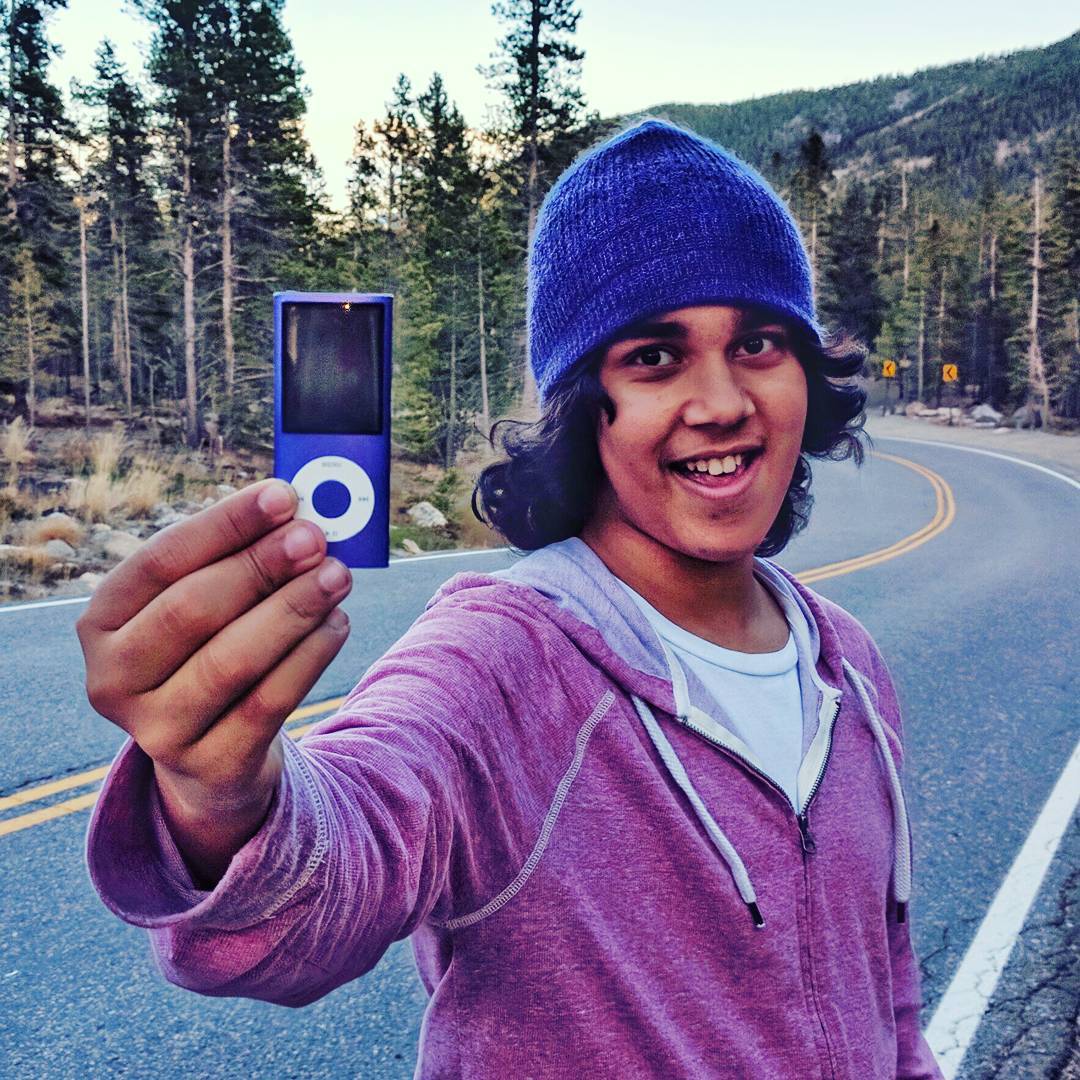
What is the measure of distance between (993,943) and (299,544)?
372 cm

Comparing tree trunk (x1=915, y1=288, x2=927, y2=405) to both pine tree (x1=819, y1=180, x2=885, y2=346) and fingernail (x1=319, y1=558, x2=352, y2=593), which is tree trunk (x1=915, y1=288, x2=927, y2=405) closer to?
pine tree (x1=819, y1=180, x2=885, y2=346)

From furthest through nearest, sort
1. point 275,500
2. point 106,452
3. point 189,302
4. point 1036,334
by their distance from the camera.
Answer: point 1036,334, point 189,302, point 106,452, point 275,500

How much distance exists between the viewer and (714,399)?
56.7 inches

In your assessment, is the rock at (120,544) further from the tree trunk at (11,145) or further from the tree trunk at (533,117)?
the tree trunk at (11,145)

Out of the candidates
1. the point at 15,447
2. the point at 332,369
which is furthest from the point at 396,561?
the point at 15,447

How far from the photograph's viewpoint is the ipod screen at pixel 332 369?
0.93 metres

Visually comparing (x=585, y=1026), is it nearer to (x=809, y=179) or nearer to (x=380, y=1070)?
(x=380, y=1070)

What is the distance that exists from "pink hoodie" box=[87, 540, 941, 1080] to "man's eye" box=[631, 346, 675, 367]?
0.31 metres

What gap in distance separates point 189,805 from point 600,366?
3.14ft

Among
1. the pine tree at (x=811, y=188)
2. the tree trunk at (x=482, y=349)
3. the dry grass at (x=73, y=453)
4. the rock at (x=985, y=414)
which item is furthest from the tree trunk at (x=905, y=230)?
the dry grass at (x=73, y=453)

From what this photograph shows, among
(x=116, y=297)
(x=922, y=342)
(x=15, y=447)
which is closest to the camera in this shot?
(x=15, y=447)

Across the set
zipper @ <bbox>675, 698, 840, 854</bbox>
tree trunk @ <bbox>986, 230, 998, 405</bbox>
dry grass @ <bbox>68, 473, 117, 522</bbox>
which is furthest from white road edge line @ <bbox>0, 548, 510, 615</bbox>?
tree trunk @ <bbox>986, 230, 998, 405</bbox>

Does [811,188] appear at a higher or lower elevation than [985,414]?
higher

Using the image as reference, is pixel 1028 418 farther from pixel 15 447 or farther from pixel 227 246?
pixel 15 447
